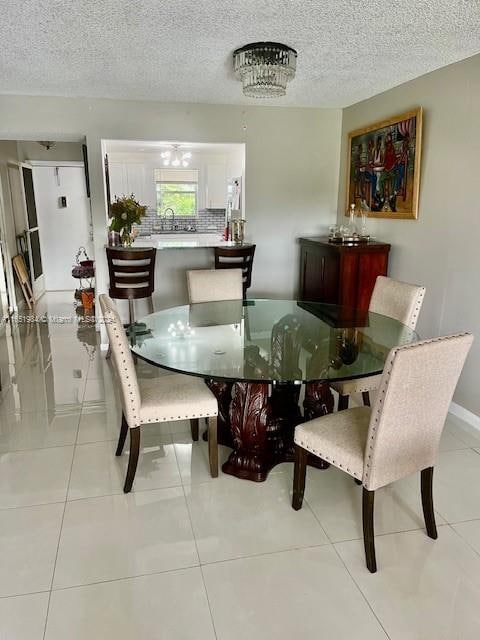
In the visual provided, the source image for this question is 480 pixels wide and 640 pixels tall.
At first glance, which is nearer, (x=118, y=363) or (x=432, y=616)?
(x=432, y=616)

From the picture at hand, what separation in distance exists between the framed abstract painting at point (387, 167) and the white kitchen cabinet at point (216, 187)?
274 cm

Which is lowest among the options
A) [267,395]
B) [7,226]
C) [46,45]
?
[267,395]

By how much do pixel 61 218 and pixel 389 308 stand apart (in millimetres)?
6037

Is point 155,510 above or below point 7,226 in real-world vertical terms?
below

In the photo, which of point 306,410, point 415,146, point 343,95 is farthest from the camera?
point 343,95

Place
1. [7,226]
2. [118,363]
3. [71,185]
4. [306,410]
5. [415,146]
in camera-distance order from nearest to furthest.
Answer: [118,363]
[306,410]
[415,146]
[7,226]
[71,185]

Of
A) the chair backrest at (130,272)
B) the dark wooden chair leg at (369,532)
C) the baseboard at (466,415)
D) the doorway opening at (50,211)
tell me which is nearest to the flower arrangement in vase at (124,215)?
the chair backrest at (130,272)

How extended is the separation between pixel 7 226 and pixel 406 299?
16.4ft

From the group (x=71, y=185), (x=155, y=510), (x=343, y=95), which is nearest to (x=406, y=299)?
(x=155, y=510)

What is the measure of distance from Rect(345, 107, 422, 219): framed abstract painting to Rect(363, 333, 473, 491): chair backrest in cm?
211

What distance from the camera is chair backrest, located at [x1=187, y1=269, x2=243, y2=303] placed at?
11.3ft

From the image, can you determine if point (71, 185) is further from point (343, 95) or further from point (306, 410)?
point (306, 410)

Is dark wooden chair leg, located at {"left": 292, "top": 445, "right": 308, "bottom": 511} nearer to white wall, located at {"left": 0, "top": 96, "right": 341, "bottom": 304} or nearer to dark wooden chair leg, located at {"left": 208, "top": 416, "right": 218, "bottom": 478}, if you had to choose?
dark wooden chair leg, located at {"left": 208, "top": 416, "right": 218, "bottom": 478}

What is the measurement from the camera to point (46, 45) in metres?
2.74
